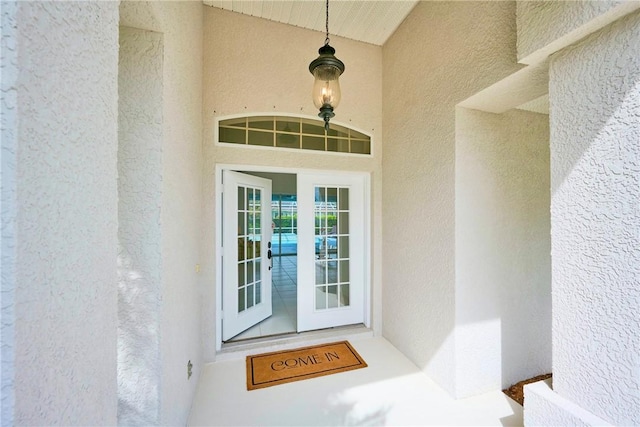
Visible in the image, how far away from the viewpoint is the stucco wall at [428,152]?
7.23 feet

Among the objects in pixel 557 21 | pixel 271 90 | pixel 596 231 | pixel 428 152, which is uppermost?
pixel 271 90

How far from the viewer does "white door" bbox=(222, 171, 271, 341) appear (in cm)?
324

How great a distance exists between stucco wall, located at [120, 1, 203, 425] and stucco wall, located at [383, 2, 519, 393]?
2.41 m

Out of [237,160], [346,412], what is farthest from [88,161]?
[346,412]

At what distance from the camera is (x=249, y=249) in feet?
11.8

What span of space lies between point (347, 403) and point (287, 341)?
3.75 ft

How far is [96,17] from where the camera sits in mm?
799

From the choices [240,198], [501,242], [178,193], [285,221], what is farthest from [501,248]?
[285,221]

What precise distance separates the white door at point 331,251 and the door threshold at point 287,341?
0.44ft

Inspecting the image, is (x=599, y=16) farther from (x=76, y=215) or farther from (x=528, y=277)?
(x=76, y=215)

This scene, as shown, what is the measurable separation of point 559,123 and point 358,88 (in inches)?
97.9

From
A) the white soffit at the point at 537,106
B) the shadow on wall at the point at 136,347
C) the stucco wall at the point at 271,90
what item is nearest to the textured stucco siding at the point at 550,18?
the white soffit at the point at 537,106

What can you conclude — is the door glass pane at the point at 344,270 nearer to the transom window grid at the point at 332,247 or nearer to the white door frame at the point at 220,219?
the transom window grid at the point at 332,247

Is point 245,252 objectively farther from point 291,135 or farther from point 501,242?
point 501,242
